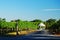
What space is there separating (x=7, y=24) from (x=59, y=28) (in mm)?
14821

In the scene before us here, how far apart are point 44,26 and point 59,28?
129 ft

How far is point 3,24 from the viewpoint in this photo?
47.4 metres

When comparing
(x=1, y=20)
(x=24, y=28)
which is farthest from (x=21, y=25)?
(x=1, y=20)

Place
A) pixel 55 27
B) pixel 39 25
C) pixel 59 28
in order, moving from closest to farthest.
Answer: pixel 59 28 < pixel 55 27 < pixel 39 25

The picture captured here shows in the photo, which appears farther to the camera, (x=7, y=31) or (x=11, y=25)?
(x=11, y=25)

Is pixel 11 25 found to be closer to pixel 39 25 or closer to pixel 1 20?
pixel 1 20

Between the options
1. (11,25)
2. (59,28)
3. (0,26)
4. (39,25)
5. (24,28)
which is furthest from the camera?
(39,25)

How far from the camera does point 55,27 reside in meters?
41.2

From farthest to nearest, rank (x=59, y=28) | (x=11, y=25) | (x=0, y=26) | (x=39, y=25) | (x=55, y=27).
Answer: (x=39, y=25) < (x=11, y=25) < (x=0, y=26) < (x=55, y=27) < (x=59, y=28)

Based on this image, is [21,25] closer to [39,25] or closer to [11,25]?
[11,25]

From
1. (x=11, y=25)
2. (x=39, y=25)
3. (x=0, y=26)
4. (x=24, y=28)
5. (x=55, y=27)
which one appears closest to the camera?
(x=55, y=27)

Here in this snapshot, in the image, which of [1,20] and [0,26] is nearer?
[0,26]

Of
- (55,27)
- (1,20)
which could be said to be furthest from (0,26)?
(55,27)

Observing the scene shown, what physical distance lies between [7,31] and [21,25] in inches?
415
